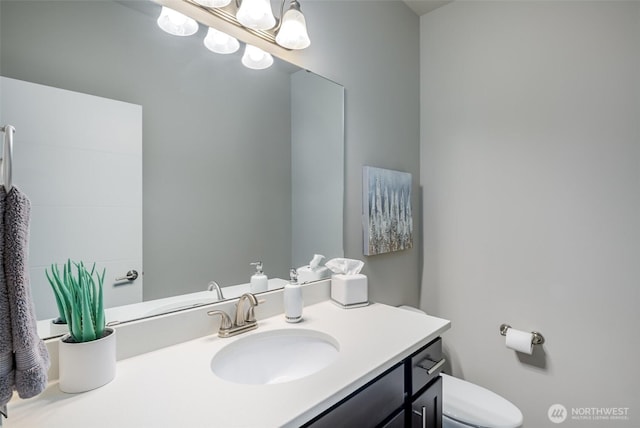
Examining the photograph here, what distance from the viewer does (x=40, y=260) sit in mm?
762

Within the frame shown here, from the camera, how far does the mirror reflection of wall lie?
→ 0.79 meters

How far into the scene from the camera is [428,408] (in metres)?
1.07

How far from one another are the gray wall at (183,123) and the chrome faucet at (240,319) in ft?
0.37

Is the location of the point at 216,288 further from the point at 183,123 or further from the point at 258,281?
the point at 183,123

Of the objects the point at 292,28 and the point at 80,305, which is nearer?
the point at 80,305

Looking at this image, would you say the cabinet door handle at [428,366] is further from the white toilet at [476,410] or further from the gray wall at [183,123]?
the gray wall at [183,123]

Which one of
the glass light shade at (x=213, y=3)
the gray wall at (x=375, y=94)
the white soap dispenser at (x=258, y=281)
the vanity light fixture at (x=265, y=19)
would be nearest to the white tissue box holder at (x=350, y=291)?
the gray wall at (x=375, y=94)

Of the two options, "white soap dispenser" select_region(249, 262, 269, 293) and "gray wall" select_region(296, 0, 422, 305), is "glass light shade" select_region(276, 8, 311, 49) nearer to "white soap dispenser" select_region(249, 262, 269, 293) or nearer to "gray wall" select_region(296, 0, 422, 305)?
"gray wall" select_region(296, 0, 422, 305)

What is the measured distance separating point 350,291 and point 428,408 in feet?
1.61

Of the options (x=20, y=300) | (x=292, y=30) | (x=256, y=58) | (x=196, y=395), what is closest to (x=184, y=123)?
(x=256, y=58)

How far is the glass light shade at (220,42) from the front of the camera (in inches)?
42.6

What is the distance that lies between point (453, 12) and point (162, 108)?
73.5 inches

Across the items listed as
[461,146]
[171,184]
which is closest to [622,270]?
[461,146]

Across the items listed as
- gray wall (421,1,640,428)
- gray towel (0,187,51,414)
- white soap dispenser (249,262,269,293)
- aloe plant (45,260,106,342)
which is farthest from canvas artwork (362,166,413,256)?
gray towel (0,187,51,414)
